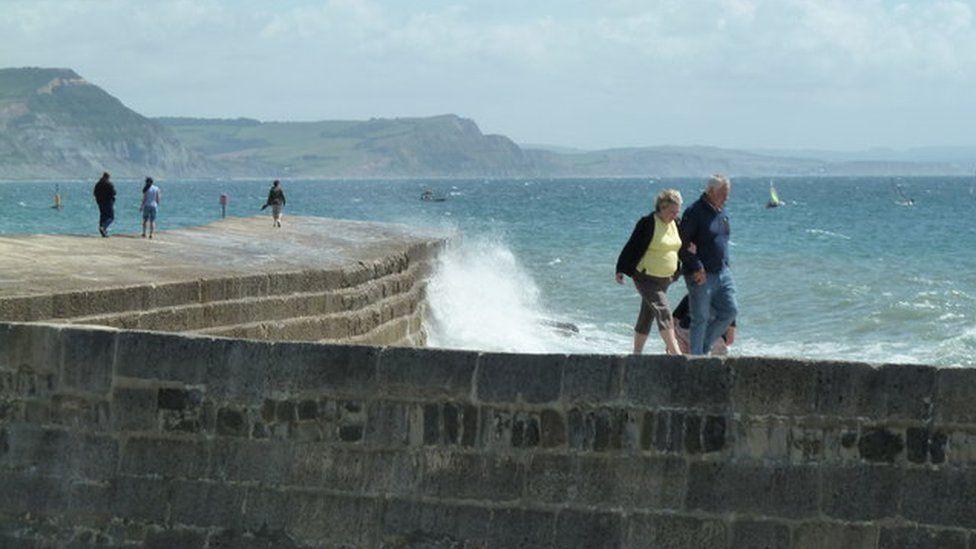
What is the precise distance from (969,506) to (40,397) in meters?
4.44

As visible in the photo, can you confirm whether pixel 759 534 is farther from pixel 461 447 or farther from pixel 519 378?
pixel 461 447

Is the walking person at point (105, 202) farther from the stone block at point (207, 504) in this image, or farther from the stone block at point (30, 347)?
the stone block at point (207, 504)

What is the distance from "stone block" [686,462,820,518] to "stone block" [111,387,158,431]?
103 inches

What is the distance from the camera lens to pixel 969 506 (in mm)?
7031

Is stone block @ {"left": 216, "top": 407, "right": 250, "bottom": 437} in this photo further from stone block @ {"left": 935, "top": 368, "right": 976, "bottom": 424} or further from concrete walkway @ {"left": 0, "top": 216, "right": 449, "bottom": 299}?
concrete walkway @ {"left": 0, "top": 216, "right": 449, "bottom": 299}

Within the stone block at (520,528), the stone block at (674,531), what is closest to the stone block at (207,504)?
the stone block at (520,528)

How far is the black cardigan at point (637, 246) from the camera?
11.1 metres

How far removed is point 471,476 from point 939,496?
207 cm

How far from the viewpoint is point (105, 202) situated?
84.6ft

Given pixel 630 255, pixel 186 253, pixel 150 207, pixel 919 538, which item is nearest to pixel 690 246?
pixel 630 255

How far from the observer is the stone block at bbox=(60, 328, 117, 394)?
8.07 metres

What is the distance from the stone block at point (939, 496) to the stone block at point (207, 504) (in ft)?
10.1

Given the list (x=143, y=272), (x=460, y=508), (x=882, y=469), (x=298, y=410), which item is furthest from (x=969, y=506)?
(x=143, y=272)

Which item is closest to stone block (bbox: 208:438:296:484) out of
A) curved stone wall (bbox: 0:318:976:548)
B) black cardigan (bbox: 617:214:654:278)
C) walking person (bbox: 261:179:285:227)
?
curved stone wall (bbox: 0:318:976:548)
